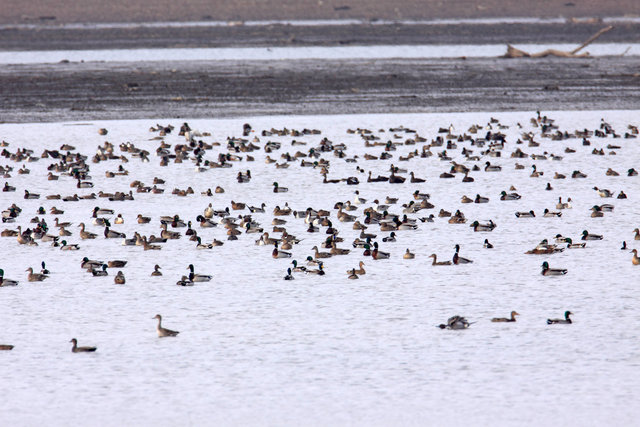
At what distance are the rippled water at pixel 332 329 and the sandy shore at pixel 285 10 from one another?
7175cm

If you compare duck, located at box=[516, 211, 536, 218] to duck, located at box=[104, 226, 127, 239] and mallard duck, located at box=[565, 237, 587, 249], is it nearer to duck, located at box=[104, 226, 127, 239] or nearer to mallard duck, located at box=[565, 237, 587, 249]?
mallard duck, located at box=[565, 237, 587, 249]

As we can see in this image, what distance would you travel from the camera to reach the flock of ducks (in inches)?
604

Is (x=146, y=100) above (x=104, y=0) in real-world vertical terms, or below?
below

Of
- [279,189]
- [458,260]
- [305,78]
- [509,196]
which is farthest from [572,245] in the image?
[305,78]

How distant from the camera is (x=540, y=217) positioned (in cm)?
1759

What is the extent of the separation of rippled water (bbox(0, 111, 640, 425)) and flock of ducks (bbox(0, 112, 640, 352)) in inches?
6.7

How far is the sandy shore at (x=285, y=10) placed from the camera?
88500 mm

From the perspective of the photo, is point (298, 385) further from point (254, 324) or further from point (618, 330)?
point (618, 330)

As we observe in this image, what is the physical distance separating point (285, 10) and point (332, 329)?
83.1 meters

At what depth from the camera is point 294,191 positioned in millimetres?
20359

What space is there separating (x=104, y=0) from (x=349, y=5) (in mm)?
23506

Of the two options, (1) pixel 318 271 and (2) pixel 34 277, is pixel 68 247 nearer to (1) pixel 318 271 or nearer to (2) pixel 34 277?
(2) pixel 34 277

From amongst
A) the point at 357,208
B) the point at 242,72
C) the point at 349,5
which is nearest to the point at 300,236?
the point at 357,208

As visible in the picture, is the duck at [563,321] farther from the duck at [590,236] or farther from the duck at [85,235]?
the duck at [85,235]
